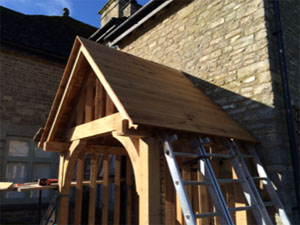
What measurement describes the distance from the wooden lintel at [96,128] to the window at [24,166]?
4.13 meters

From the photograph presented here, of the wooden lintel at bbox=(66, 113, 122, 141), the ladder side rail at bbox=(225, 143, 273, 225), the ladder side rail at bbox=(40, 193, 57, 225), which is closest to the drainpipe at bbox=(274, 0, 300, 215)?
the ladder side rail at bbox=(225, 143, 273, 225)

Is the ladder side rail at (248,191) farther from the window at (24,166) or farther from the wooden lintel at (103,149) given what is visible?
the window at (24,166)

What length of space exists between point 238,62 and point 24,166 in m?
6.97

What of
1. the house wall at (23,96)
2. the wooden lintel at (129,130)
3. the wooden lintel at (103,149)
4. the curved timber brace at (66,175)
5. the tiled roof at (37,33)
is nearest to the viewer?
the wooden lintel at (129,130)

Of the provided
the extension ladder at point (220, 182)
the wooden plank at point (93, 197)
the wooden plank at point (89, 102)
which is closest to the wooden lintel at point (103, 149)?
the wooden plank at point (93, 197)

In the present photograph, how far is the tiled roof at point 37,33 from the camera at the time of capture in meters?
9.07

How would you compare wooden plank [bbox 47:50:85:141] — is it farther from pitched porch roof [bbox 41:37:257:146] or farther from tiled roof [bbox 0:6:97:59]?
tiled roof [bbox 0:6:97:59]

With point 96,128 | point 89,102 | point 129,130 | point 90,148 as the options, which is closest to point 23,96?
point 90,148

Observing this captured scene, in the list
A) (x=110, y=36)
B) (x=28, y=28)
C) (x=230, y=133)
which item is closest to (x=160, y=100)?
(x=230, y=133)

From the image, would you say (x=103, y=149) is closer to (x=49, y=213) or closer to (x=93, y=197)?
(x=93, y=197)

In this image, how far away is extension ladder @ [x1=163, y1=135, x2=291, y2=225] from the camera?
309 cm

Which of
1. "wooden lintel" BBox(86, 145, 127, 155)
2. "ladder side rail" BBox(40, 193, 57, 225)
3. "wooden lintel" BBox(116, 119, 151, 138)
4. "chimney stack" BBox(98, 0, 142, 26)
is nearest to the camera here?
"wooden lintel" BBox(116, 119, 151, 138)

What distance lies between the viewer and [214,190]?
3.31 metres

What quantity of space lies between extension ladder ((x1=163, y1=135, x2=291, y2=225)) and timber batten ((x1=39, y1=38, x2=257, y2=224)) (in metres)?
0.22
